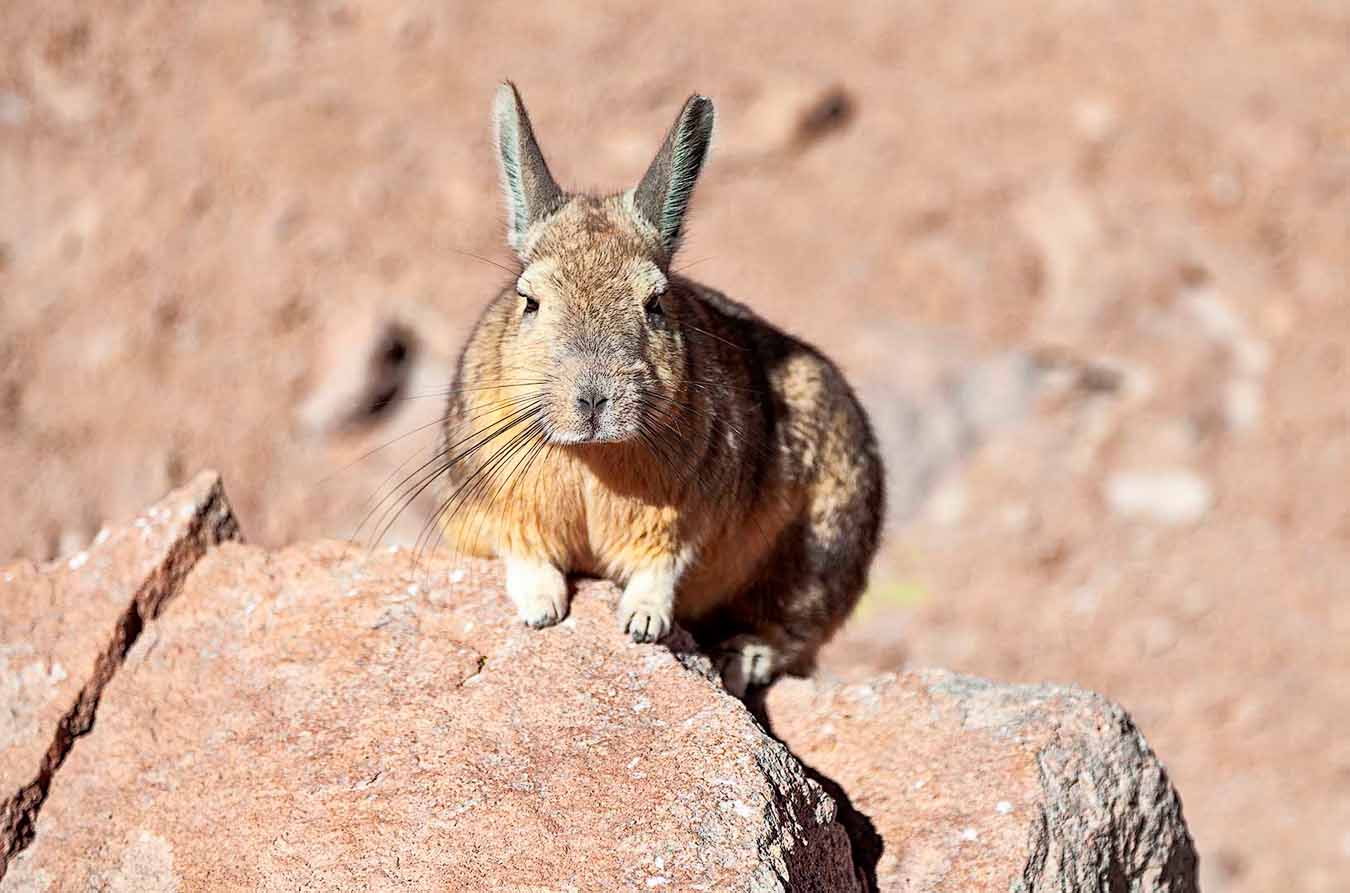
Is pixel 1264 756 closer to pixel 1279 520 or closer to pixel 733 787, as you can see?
pixel 1279 520

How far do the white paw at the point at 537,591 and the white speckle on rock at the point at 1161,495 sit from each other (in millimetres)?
6623

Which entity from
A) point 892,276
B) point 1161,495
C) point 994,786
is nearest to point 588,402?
point 994,786

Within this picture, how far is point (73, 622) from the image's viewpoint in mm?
6027

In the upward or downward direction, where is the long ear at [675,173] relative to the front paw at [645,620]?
upward

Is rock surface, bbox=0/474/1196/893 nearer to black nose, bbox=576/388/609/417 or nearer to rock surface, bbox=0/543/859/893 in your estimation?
rock surface, bbox=0/543/859/893

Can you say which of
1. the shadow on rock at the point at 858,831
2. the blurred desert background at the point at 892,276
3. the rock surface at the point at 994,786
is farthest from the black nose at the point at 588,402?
the blurred desert background at the point at 892,276

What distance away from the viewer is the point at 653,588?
229 inches

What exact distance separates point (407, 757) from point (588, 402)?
1.32 meters

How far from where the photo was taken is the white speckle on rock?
11.3 metres

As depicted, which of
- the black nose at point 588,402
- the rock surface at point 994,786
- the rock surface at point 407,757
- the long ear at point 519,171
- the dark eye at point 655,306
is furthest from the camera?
the long ear at point 519,171

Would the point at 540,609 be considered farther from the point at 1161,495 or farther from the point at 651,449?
the point at 1161,495

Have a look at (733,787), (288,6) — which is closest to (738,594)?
(733,787)

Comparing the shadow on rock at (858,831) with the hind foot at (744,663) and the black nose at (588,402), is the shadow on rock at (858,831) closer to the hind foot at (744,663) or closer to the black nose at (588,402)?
the hind foot at (744,663)

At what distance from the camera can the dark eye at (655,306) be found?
562 centimetres
